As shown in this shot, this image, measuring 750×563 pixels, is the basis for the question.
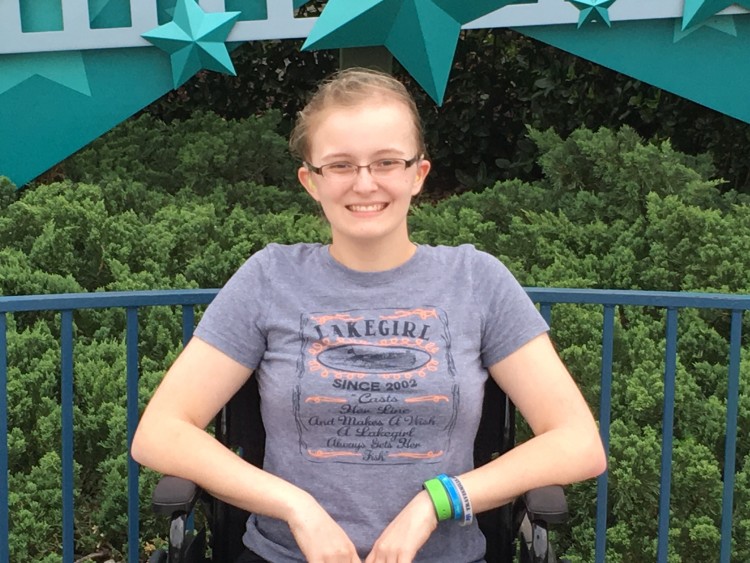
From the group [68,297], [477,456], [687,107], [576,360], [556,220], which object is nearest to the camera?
[477,456]

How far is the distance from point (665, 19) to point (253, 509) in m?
3.13

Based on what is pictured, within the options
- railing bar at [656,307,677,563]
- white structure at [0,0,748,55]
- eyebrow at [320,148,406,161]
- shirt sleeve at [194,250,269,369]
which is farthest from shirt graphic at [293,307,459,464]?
white structure at [0,0,748,55]

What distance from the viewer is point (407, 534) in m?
1.78

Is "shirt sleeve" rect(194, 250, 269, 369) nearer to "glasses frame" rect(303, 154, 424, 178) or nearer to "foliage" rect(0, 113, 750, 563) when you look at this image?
"glasses frame" rect(303, 154, 424, 178)

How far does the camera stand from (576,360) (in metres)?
2.92

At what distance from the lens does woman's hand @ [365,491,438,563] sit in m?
1.77

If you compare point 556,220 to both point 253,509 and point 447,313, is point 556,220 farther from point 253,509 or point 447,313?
point 253,509

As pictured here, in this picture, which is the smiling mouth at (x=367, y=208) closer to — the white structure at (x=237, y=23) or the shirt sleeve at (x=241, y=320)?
the shirt sleeve at (x=241, y=320)

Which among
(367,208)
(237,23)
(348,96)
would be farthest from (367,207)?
(237,23)

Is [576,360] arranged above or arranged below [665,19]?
below

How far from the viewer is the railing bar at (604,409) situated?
2371 mm

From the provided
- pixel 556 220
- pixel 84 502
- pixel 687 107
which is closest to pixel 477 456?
pixel 84 502

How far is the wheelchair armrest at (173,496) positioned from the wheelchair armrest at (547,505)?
607 mm

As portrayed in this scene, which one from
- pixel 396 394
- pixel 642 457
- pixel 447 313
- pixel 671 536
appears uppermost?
pixel 447 313
